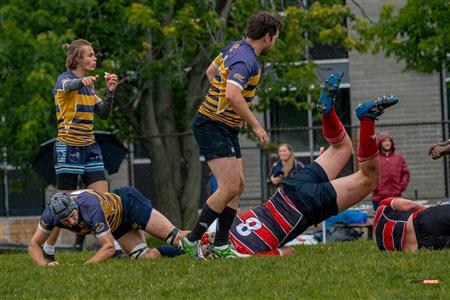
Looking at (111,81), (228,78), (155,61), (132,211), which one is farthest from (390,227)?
(155,61)

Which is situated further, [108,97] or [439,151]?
[108,97]

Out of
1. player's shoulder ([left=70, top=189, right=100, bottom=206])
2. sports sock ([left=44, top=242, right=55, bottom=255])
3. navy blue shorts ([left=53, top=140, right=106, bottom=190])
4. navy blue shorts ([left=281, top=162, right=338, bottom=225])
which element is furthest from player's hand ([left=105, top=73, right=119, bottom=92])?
navy blue shorts ([left=281, top=162, right=338, bottom=225])

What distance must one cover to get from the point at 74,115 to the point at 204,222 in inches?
79.3

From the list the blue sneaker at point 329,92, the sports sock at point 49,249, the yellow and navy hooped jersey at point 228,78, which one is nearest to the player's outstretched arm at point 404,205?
the blue sneaker at point 329,92

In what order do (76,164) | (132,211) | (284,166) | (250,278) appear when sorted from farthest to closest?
1. (284,166)
2. (76,164)
3. (132,211)
4. (250,278)

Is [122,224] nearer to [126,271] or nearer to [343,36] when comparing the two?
[126,271]

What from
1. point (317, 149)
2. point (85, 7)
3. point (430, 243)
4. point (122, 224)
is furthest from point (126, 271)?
point (317, 149)

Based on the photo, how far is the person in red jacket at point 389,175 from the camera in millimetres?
18188

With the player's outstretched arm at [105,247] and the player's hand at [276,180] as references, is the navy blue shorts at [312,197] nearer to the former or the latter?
the player's outstretched arm at [105,247]

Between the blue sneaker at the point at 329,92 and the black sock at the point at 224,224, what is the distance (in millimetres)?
1242

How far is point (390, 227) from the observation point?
33.2ft

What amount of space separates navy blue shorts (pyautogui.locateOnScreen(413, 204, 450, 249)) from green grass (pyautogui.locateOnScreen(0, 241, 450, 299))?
0.39 meters

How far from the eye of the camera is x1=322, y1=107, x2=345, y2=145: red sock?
410 inches

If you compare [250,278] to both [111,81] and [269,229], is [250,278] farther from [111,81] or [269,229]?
[111,81]
